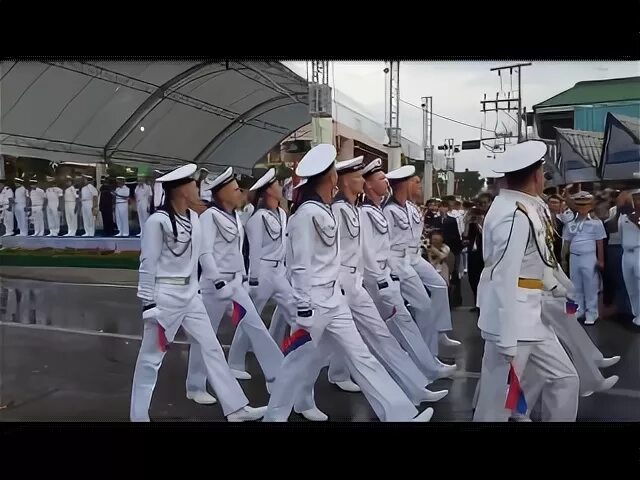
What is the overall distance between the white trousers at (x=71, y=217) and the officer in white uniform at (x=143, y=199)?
14.0 inches

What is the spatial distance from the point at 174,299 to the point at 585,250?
2.14 metres

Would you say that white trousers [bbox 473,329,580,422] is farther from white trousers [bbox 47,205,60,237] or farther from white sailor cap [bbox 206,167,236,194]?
white trousers [bbox 47,205,60,237]

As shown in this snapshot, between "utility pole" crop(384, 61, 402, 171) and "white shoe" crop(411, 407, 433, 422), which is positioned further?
"white shoe" crop(411, 407, 433, 422)

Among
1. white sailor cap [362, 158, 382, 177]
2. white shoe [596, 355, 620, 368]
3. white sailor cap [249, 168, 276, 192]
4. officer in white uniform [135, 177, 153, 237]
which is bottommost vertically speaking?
white shoe [596, 355, 620, 368]

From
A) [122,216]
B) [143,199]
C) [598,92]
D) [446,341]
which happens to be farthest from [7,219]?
[598,92]

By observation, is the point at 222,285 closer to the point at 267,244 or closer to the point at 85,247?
the point at 267,244

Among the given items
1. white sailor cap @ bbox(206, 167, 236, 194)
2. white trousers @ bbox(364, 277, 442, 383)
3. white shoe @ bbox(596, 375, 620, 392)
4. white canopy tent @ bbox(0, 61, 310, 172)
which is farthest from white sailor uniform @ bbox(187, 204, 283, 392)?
white shoe @ bbox(596, 375, 620, 392)

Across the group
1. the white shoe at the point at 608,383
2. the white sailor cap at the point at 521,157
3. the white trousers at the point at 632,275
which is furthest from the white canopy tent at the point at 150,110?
the white shoe at the point at 608,383

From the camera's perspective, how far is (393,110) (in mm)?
3160

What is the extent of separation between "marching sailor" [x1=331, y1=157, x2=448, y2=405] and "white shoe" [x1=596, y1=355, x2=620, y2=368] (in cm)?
79

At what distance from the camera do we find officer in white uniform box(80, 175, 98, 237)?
3295 millimetres

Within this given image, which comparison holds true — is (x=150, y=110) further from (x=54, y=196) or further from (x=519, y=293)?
(x=519, y=293)

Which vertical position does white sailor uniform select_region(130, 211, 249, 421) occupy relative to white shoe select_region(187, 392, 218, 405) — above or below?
above

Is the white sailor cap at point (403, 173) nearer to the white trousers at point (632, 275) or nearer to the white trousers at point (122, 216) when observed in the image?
the white trousers at point (632, 275)
